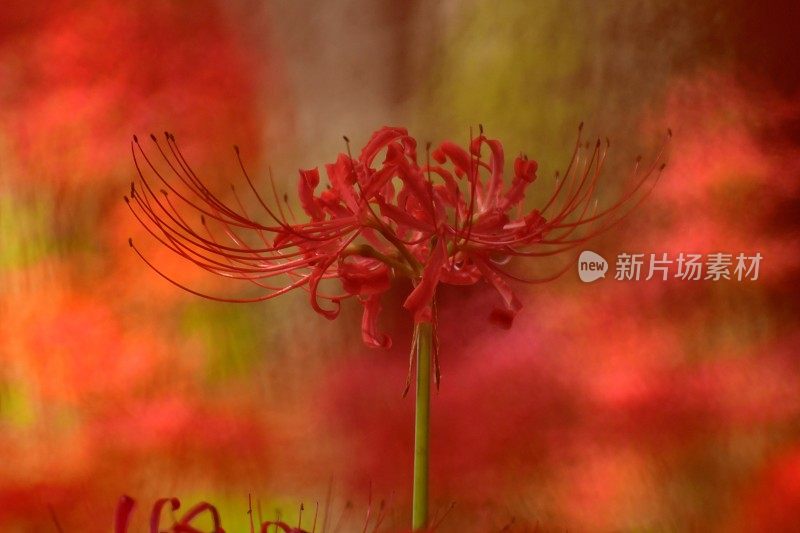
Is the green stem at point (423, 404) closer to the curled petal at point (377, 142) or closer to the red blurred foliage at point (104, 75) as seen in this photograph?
the curled petal at point (377, 142)

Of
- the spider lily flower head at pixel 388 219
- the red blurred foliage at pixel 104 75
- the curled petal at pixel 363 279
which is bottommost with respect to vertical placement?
the curled petal at pixel 363 279

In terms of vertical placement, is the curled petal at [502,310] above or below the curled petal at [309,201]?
below

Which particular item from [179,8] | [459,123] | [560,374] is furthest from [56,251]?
[560,374]

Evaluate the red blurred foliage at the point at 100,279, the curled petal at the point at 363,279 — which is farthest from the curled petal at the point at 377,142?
the red blurred foliage at the point at 100,279

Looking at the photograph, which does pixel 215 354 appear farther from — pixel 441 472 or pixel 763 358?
pixel 763 358

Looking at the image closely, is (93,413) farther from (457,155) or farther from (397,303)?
(457,155)

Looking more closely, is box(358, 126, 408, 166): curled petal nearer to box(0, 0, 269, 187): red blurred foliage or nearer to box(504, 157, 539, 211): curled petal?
box(504, 157, 539, 211): curled petal
